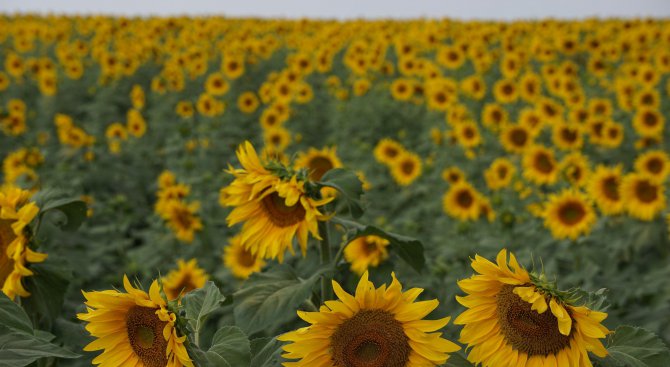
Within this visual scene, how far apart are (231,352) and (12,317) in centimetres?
53

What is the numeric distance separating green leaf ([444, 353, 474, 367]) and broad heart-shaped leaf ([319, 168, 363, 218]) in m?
0.60

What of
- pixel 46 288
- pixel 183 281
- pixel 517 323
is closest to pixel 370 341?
pixel 517 323

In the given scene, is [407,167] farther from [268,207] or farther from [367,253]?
[268,207]

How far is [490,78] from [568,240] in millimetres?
6482

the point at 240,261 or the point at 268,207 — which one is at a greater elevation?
the point at 268,207

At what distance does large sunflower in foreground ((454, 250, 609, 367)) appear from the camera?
52.3 inches

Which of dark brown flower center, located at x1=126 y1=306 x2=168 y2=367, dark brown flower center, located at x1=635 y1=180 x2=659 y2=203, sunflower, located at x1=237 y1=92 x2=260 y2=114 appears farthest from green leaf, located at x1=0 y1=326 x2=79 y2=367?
sunflower, located at x1=237 y1=92 x2=260 y2=114

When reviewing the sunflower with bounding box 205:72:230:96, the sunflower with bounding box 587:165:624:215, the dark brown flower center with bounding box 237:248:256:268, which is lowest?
the sunflower with bounding box 205:72:230:96

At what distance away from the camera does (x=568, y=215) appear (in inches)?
162

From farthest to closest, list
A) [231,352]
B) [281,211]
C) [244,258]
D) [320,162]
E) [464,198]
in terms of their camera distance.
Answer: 1. [464,198]
2. [244,258]
3. [320,162]
4. [281,211]
5. [231,352]

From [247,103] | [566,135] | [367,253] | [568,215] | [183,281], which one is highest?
[367,253]

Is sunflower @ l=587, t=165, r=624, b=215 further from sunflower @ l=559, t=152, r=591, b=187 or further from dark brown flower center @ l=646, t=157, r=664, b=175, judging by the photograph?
dark brown flower center @ l=646, t=157, r=664, b=175

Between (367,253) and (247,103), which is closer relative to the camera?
(367,253)

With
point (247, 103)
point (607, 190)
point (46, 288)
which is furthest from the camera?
point (247, 103)
